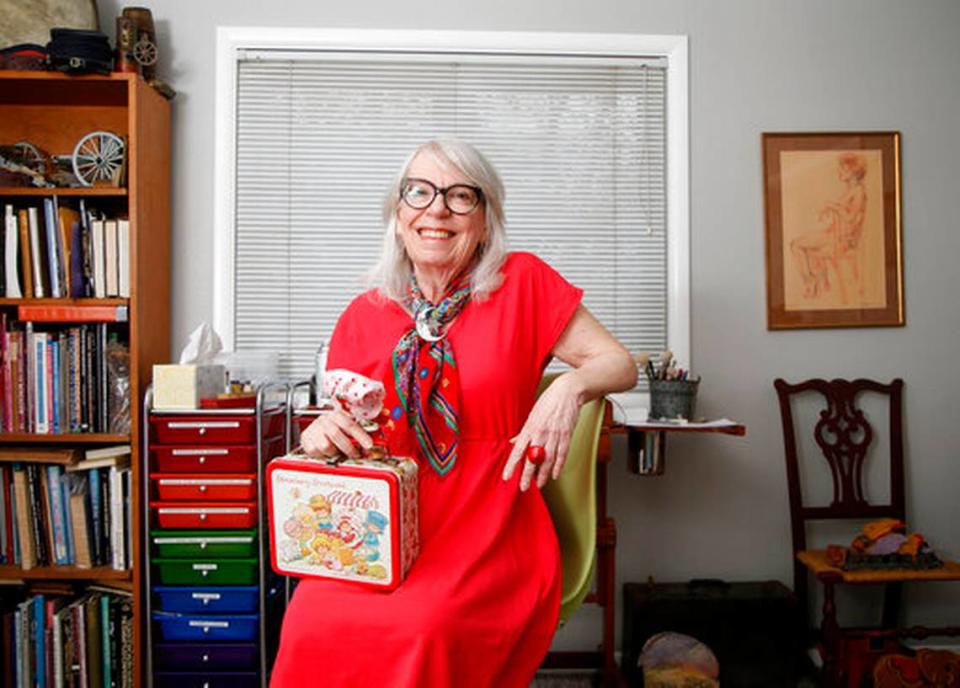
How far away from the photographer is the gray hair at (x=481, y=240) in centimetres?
169

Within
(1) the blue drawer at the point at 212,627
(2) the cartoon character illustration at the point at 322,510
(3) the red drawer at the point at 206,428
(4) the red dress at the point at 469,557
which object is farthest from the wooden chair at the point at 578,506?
(1) the blue drawer at the point at 212,627

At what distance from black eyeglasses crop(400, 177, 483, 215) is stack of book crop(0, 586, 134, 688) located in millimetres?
1757

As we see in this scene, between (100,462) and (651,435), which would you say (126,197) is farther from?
(651,435)

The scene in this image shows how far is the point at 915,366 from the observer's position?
2.85m

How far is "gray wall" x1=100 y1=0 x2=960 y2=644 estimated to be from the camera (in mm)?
2811

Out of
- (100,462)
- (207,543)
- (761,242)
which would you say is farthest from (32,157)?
(761,242)

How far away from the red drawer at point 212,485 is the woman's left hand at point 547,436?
1.19 meters

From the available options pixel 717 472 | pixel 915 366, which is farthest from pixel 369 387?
pixel 915 366

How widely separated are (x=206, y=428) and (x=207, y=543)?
1.22ft

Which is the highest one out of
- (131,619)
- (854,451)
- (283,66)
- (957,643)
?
(283,66)

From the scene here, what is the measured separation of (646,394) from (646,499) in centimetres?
42

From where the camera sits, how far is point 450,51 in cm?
278

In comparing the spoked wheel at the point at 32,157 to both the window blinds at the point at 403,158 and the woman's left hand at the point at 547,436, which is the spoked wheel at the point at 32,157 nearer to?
the window blinds at the point at 403,158

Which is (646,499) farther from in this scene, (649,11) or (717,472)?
(649,11)
